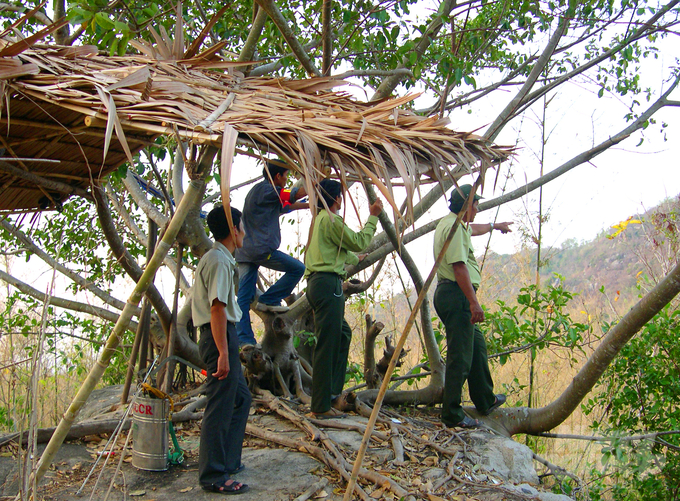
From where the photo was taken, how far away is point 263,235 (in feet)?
15.6

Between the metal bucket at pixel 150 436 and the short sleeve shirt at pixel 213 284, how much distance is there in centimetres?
68

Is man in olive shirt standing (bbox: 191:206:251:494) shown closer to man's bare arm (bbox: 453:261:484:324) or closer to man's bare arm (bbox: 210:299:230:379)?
man's bare arm (bbox: 210:299:230:379)

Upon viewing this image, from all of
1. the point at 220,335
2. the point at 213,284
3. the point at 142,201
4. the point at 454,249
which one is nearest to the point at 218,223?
the point at 213,284

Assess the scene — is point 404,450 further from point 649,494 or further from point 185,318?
point 185,318

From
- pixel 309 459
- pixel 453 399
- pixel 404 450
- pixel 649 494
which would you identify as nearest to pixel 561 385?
pixel 649 494

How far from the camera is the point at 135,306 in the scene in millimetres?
2773

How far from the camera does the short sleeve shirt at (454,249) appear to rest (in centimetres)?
429

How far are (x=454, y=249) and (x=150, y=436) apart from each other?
2426 mm

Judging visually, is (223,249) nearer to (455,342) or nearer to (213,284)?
(213,284)

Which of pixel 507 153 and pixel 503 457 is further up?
pixel 507 153

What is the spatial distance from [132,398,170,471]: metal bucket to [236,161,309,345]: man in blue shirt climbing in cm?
148

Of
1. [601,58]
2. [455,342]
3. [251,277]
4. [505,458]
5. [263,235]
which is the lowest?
[505,458]

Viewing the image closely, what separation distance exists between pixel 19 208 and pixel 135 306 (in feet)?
5.16

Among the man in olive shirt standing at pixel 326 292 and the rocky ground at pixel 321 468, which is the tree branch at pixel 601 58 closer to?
the man in olive shirt standing at pixel 326 292
